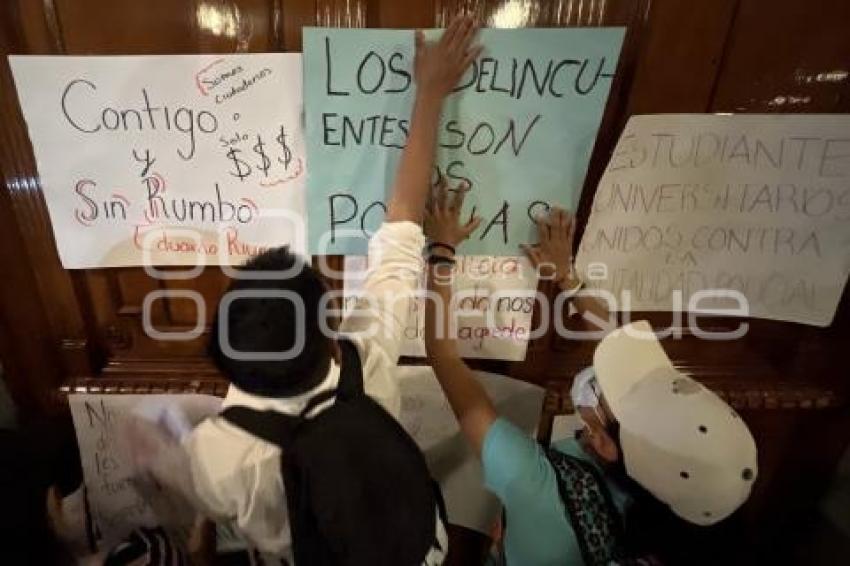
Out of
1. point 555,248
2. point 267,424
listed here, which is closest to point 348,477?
point 267,424

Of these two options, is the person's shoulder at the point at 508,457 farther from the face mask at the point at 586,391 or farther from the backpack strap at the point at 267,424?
the backpack strap at the point at 267,424

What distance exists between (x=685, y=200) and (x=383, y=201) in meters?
0.48

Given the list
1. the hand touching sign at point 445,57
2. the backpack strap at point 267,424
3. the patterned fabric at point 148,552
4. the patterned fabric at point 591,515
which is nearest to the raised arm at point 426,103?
the hand touching sign at point 445,57

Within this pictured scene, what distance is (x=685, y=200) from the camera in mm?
942

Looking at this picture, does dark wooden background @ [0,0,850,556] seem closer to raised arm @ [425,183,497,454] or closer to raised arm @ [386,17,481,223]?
raised arm @ [386,17,481,223]

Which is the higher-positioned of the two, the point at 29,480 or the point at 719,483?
the point at 719,483

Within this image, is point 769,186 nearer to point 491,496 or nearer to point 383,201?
point 383,201

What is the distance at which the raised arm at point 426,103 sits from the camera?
0.78 m

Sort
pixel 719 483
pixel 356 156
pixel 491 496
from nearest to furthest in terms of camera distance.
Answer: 1. pixel 719 483
2. pixel 356 156
3. pixel 491 496

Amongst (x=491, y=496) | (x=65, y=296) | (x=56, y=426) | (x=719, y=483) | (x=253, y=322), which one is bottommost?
(x=491, y=496)

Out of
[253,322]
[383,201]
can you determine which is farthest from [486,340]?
[253,322]

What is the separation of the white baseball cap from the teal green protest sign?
1.05ft

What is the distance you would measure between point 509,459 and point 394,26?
60cm

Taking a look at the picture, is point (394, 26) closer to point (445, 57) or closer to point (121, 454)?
point (445, 57)
